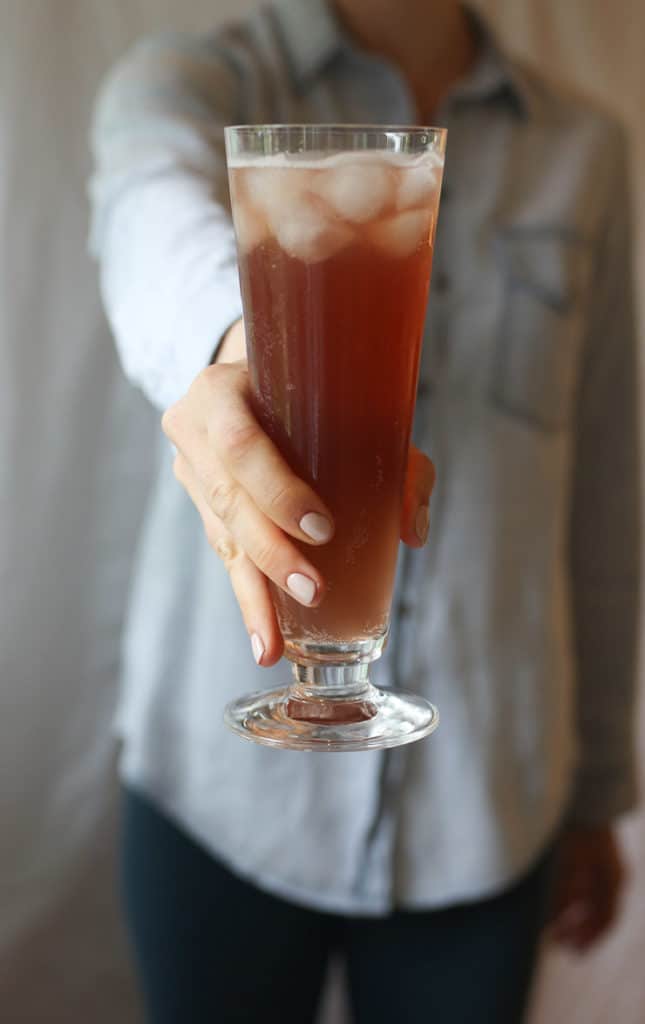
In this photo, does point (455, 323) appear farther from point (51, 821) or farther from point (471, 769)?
point (51, 821)

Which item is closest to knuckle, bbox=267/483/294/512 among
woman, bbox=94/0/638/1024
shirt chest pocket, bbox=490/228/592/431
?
woman, bbox=94/0/638/1024

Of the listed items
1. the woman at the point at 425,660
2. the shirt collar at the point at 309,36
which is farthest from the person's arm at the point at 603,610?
the shirt collar at the point at 309,36

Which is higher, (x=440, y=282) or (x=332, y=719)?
(x=440, y=282)

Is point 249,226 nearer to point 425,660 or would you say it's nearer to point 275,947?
point 425,660

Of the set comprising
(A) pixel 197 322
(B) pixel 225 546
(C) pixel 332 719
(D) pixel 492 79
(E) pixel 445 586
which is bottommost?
(E) pixel 445 586

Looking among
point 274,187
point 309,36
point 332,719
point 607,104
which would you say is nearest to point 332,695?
point 332,719

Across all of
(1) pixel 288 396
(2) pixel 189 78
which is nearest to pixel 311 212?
(1) pixel 288 396
